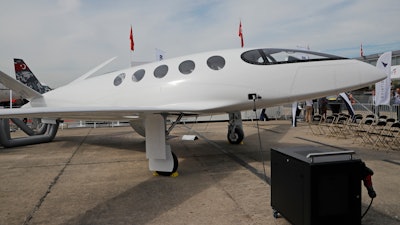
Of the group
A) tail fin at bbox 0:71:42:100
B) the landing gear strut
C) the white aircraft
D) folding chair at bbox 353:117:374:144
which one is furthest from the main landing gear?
folding chair at bbox 353:117:374:144

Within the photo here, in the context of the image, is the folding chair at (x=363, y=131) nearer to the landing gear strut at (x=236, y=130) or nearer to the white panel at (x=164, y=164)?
the landing gear strut at (x=236, y=130)

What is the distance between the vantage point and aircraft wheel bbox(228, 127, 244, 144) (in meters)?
9.95

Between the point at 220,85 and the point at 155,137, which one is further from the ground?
the point at 220,85

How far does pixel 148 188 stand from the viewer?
544 centimetres

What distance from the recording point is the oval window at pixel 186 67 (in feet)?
23.2

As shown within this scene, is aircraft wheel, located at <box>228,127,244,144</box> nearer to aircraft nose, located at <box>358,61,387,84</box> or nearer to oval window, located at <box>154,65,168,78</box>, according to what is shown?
oval window, located at <box>154,65,168,78</box>

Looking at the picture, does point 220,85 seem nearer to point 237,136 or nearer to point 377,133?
point 237,136

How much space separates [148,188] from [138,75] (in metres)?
3.46

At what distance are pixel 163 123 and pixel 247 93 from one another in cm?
196

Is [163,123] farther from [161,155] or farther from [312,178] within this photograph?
[312,178]

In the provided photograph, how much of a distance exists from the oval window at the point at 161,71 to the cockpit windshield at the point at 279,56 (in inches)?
76.9

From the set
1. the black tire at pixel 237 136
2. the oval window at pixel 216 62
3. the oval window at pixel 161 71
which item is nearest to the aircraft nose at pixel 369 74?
the oval window at pixel 216 62

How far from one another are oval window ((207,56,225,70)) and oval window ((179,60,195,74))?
43cm

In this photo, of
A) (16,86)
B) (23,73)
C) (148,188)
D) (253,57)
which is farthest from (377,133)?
(23,73)
